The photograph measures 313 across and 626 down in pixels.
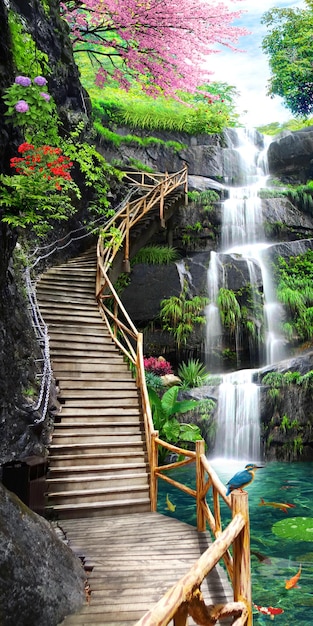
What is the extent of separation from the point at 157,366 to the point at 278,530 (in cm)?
675

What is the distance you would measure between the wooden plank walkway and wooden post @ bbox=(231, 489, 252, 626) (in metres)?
0.81

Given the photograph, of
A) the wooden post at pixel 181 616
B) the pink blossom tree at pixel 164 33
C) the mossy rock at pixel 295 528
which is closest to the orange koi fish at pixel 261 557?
the mossy rock at pixel 295 528

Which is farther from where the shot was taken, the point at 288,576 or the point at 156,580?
the point at 288,576

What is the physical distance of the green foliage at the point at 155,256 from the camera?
606 inches

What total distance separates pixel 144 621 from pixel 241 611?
118 cm

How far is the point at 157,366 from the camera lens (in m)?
12.7

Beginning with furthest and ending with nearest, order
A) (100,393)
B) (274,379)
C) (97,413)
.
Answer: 1. (274,379)
2. (100,393)
3. (97,413)

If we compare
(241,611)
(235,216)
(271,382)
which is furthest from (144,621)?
(235,216)

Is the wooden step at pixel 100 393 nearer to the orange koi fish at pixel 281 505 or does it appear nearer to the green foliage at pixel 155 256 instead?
the orange koi fish at pixel 281 505

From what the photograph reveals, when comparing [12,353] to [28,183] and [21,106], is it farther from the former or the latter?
[21,106]

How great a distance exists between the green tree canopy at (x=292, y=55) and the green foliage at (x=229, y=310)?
40.5 feet

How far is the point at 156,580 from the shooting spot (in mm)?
3852

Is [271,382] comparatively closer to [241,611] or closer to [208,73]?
[241,611]

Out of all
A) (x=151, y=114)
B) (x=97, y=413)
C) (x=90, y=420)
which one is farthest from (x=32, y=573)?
(x=151, y=114)
